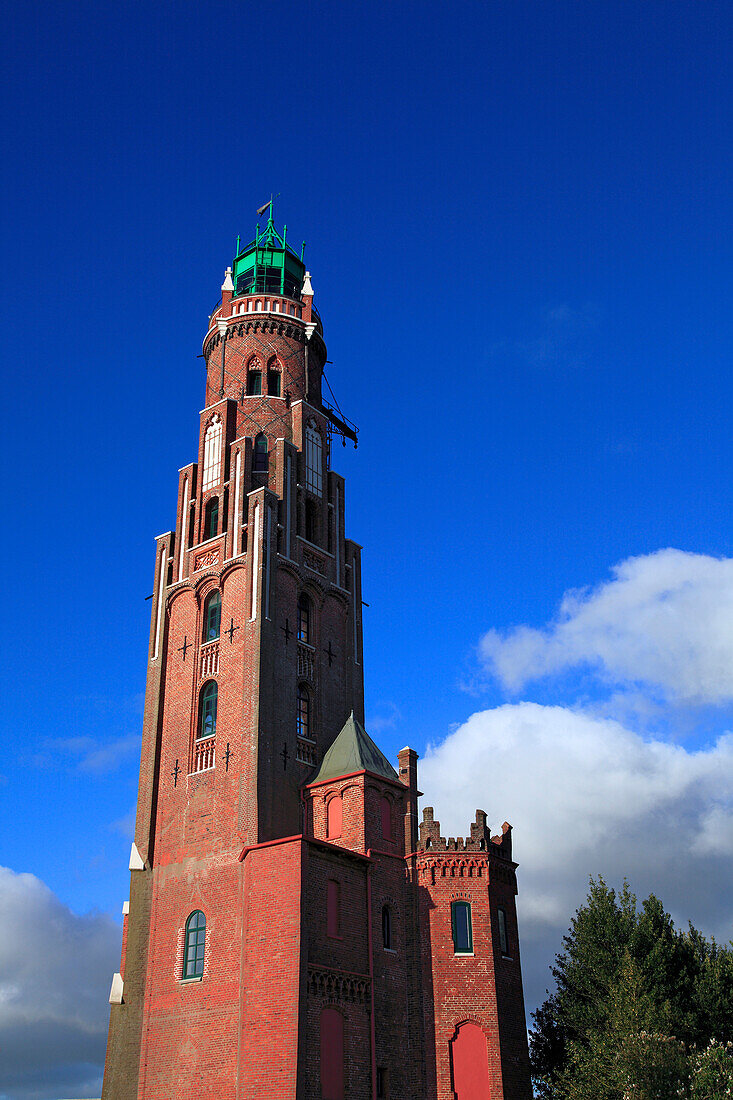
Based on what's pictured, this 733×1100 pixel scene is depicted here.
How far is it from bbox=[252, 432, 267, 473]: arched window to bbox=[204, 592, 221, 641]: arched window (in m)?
7.36

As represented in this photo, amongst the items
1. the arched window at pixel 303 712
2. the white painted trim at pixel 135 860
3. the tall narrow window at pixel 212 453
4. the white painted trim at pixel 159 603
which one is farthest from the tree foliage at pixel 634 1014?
the tall narrow window at pixel 212 453

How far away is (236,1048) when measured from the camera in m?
35.9

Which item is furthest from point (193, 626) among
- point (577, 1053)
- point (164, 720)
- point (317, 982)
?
point (577, 1053)

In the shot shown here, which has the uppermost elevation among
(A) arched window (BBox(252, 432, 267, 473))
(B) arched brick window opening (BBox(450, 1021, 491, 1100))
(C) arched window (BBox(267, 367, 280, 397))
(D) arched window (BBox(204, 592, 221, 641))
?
(C) arched window (BBox(267, 367, 280, 397))

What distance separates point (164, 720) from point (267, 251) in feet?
94.6

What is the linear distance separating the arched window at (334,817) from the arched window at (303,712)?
4108 mm

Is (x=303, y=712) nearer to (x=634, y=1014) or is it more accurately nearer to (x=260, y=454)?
(x=260, y=454)

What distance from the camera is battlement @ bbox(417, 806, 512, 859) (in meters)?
41.8

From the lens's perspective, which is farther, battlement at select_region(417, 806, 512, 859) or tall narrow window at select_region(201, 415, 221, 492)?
tall narrow window at select_region(201, 415, 221, 492)

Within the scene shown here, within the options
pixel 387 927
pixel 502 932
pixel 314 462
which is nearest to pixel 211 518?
pixel 314 462

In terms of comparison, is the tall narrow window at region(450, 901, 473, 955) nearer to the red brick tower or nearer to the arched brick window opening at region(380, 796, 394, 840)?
the red brick tower

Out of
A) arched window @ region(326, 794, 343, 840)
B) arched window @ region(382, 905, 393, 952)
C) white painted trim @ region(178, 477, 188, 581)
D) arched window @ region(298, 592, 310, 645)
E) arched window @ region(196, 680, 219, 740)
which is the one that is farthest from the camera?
white painted trim @ region(178, 477, 188, 581)

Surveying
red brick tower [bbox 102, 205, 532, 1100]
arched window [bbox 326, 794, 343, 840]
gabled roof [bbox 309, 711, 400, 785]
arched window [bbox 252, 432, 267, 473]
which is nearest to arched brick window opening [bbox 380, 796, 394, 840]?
red brick tower [bbox 102, 205, 532, 1100]

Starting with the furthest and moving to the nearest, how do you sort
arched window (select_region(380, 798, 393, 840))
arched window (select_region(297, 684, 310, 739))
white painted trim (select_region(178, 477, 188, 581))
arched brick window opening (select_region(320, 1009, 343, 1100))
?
white painted trim (select_region(178, 477, 188, 581))
arched window (select_region(297, 684, 310, 739))
arched window (select_region(380, 798, 393, 840))
arched brick window opening (select_region(320, 1009, 343, 1100))
